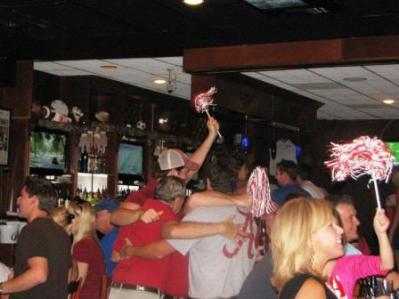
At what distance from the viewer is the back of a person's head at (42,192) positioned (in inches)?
162

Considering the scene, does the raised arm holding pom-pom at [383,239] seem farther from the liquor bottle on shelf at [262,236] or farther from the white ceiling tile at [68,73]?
the white ceiling tile at [68,73]

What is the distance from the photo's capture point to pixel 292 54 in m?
7.16

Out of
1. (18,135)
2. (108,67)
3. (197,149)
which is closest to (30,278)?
(197,149)

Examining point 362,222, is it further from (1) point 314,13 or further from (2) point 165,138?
(2) point 165,138

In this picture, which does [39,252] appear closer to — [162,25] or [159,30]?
[162,25]

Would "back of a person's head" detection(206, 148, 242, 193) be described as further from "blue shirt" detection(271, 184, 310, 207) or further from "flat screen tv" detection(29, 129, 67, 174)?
"flat screen tv" detection(29, 129, 67, 174)

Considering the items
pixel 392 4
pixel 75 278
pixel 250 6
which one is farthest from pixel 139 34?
pixel 75 278

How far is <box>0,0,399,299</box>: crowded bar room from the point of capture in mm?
3299

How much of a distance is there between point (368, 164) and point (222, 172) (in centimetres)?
123

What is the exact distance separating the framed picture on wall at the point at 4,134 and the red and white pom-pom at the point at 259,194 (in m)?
4.52

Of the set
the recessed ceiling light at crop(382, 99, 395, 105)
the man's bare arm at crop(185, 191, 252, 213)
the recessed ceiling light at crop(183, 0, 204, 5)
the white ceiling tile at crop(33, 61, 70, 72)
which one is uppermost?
the recessed ceiling light at crop(183, 0, 204, 5)

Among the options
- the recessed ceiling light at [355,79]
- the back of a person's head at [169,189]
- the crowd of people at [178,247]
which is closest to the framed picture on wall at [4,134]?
the crowd of people at [178,247]

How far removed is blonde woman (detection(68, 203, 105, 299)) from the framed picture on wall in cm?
313

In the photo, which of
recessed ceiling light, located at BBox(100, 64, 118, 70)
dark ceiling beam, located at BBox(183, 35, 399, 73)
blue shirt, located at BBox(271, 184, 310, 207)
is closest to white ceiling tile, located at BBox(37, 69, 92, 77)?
recessed ceiling light, located at BBox(100, 64, 118, 70)
